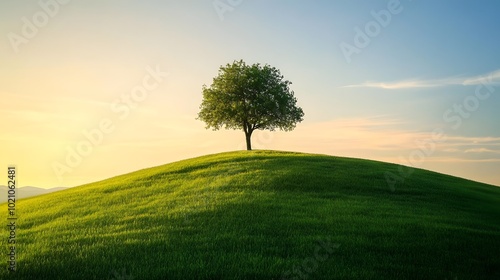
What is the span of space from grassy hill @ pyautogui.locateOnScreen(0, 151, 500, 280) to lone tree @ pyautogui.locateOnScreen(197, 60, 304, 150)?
2580 centimetres

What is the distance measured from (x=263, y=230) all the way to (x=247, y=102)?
139 feet

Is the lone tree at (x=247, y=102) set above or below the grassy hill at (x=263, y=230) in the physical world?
above

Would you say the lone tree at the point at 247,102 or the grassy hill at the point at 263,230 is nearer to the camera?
the grassy hill at the point at 263,230

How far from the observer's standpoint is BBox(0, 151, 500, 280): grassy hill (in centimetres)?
1420

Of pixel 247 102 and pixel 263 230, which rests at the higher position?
pixel 247 102

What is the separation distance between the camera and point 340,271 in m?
13.9

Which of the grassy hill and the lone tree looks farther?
the lone tree

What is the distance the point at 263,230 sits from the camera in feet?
61.0

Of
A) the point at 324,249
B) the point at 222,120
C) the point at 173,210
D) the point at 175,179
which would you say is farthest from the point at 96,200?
the point at 222,120

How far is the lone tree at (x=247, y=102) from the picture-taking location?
5938 cm

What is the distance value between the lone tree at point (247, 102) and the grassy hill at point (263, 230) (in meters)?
25.8

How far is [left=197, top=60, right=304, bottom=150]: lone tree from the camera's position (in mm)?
59375

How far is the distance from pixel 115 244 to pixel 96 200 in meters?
14.1

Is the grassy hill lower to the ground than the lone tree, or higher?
lower
